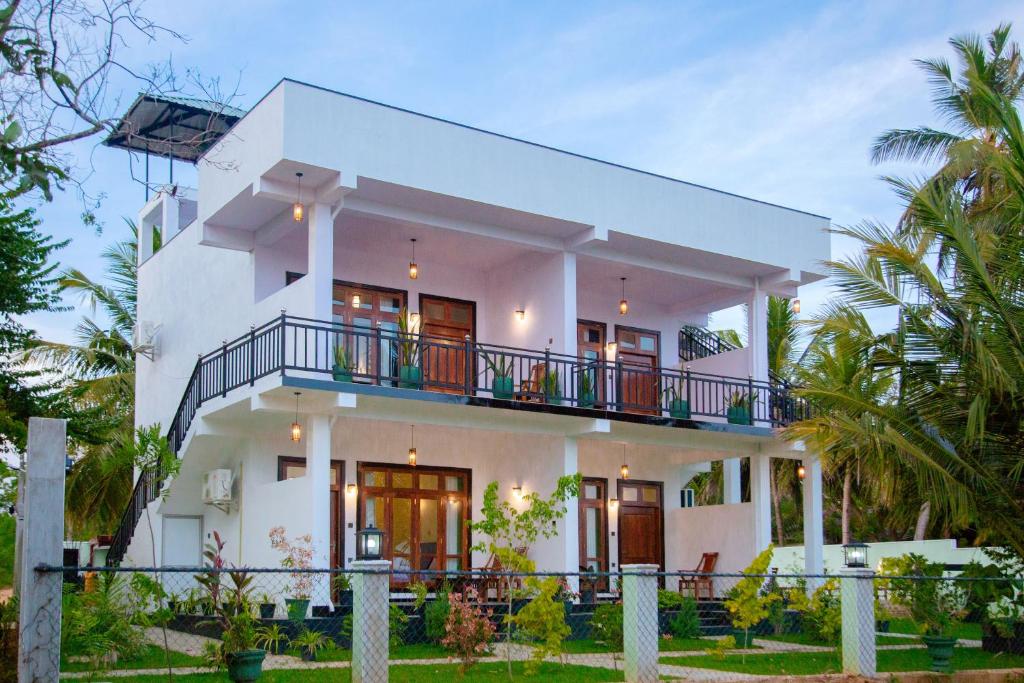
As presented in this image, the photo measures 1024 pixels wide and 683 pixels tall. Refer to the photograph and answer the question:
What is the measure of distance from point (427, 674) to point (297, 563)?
424cm

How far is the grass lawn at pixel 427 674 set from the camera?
1205cm

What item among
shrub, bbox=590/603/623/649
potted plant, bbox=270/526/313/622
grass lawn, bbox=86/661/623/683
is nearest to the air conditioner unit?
potted plant, bbox=270/526/313/622

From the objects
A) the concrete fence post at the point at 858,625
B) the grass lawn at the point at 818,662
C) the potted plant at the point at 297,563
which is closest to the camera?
the concrete fence post at the point at 858,625

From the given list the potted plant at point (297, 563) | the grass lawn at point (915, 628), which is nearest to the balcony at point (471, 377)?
the potted plant at point (297, 563)

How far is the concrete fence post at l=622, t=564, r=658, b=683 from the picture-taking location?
34.4ft

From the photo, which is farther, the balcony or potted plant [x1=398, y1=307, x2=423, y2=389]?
potted plant [x1=398, y1=307, x2=423, y2=389]

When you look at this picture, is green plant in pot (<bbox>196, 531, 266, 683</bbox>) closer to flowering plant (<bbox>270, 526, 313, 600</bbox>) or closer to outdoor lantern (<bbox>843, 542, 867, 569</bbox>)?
flowering plant (<bbox>270, 526, 313, 600</bbox>)

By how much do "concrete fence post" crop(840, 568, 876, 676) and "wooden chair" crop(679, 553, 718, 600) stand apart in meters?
8.35

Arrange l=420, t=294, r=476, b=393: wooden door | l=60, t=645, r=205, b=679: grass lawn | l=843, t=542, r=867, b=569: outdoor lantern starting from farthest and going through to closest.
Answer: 1. l=420, t=294, r=476, b=393: wooden door
2. l=843, t=542, r=867, b=569: outdoor lantern
3. l=60, t=645, r=205, b=679: grass lawn

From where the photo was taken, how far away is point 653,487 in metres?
23.3

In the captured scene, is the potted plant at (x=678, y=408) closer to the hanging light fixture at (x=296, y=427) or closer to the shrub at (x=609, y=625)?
the shrub at (x=609, y=625)

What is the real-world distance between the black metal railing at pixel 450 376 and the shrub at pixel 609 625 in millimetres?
3872

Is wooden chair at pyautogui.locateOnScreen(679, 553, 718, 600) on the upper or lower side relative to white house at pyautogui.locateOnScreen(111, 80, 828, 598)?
lower

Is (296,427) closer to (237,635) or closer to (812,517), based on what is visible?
(237,635)
